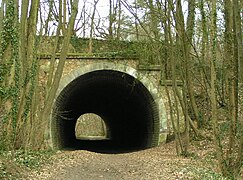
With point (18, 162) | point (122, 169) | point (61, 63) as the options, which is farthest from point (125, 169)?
point (61, 63)

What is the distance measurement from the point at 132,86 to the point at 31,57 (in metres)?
6.39

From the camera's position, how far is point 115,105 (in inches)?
925

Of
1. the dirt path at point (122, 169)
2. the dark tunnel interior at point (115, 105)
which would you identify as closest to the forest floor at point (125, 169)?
the dirt path at point (122, 169)

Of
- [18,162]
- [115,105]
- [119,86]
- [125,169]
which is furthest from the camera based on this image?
[115,105]

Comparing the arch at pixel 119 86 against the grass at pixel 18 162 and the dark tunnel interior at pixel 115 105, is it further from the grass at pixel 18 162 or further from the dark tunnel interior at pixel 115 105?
the grass at pixel 18 162

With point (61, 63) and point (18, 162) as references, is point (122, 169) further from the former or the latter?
point (61, 63)

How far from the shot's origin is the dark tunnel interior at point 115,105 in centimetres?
1670

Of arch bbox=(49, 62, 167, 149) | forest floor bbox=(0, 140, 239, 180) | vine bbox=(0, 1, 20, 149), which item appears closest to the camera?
forest floor bbox=(0, 140, 239, 180)

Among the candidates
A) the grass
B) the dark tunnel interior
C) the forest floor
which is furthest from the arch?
the grass

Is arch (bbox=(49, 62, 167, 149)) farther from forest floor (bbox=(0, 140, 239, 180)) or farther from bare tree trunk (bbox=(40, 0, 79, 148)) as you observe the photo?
forest floor (bbox=(0, 140, 239, 180))

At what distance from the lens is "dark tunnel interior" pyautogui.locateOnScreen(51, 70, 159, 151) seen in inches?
658

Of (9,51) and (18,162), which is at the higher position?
(9,51)

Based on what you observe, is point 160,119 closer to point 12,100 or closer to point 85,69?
point 85,69

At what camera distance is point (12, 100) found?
977cm
